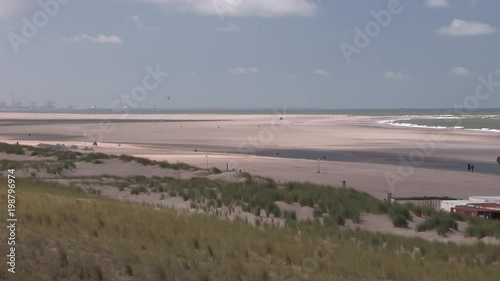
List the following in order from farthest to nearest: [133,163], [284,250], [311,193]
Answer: [133,163]
[311,193]
[284,250]

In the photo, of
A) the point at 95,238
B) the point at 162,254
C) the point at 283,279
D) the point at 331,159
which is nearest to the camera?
the point at 283,279

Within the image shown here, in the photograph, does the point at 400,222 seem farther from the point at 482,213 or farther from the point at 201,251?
the point at 201,251

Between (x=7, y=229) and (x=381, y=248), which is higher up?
(x=7, y=229)

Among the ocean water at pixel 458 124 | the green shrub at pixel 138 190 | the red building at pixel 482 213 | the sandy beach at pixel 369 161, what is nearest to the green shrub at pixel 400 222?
the red building at pixel 482 213

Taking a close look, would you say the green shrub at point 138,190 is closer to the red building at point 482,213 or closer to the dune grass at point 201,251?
the dune grass at point 201,251

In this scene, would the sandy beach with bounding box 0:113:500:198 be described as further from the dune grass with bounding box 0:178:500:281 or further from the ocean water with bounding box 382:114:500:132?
the ocean water with bounding box 382:114:500:132

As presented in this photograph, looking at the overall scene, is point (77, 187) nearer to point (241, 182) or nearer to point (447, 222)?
point (241, 182)

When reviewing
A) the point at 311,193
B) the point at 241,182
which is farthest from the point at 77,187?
the point at 311,193

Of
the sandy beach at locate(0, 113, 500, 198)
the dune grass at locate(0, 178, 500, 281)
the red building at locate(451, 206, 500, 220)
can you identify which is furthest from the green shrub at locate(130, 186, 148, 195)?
the red building at locate(451, 206, 500, 220)
